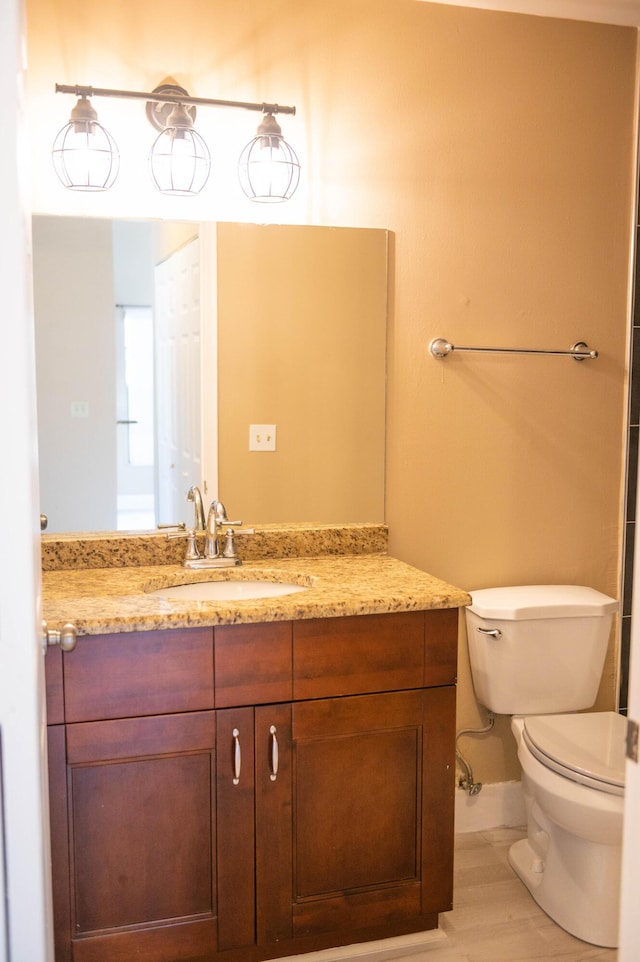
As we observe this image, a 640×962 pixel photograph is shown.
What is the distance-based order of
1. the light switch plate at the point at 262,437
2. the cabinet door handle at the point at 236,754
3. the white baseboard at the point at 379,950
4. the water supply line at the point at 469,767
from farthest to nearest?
the water supply line at the point at 469,767 < the light switch plate at the point at 262,437 < the white baseboard at the point at 379,950 < the cabinet door handle at the point at 236,754

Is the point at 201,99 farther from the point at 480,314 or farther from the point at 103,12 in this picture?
the point at 480,314

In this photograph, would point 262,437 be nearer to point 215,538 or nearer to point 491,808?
point 215,538

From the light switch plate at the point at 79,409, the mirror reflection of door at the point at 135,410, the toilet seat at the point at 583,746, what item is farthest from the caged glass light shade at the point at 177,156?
the toilet seat at the point at 583,746

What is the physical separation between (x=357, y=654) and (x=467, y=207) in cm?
136

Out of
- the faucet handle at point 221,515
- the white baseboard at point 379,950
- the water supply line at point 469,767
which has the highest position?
the faucet handle at point 221,515

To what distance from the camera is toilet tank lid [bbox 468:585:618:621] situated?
99.0 inches

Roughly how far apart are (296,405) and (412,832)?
45.2 inches

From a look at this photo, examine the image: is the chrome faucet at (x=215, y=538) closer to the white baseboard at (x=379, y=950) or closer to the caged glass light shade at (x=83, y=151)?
the caged glass light shade at (x=83, y=151)

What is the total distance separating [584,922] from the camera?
2266mm

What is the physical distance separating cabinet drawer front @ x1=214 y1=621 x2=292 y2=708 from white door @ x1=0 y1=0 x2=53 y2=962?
2.36 feet

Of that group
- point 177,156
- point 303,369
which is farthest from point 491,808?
point 177,156

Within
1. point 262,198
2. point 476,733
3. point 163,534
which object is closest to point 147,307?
point 262,198

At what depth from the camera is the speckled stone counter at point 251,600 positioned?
6.17ft

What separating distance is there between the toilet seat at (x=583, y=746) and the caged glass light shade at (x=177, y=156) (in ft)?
5.52
